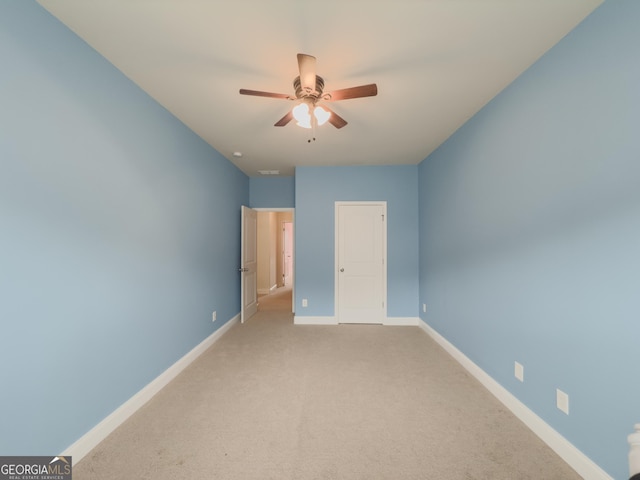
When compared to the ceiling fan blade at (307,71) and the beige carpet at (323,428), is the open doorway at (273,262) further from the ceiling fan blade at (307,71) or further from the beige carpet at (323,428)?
the ceiling fan blade at (307,71)

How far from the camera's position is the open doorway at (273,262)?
5.98m

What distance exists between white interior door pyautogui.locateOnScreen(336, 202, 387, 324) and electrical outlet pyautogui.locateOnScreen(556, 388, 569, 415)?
2.59 meters

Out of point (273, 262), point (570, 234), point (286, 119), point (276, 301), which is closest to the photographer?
point (570, 234)

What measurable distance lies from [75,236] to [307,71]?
5.79ft

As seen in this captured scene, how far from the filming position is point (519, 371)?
1929mm

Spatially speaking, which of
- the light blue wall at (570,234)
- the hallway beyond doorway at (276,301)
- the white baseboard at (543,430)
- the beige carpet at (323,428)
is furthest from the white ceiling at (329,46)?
the hallway beyond doorway at (276,301)

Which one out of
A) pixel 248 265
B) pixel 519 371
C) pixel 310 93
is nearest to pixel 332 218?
pixel 248 265

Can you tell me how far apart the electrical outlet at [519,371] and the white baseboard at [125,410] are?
301 centimetres

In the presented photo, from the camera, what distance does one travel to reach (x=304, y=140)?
309cm

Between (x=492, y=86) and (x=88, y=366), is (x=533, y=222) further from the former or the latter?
(x=88, y=366)

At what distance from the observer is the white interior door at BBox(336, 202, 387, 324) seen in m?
4.18

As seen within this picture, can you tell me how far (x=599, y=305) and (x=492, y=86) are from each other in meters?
1.76

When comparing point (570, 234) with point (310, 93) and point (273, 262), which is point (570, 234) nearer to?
point (310, 93)

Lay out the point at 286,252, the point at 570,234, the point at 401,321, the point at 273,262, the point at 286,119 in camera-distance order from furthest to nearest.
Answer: the point at 286,252, the point at 273,262, the point at 401,321, the point at 286,119, the point at 570,234
